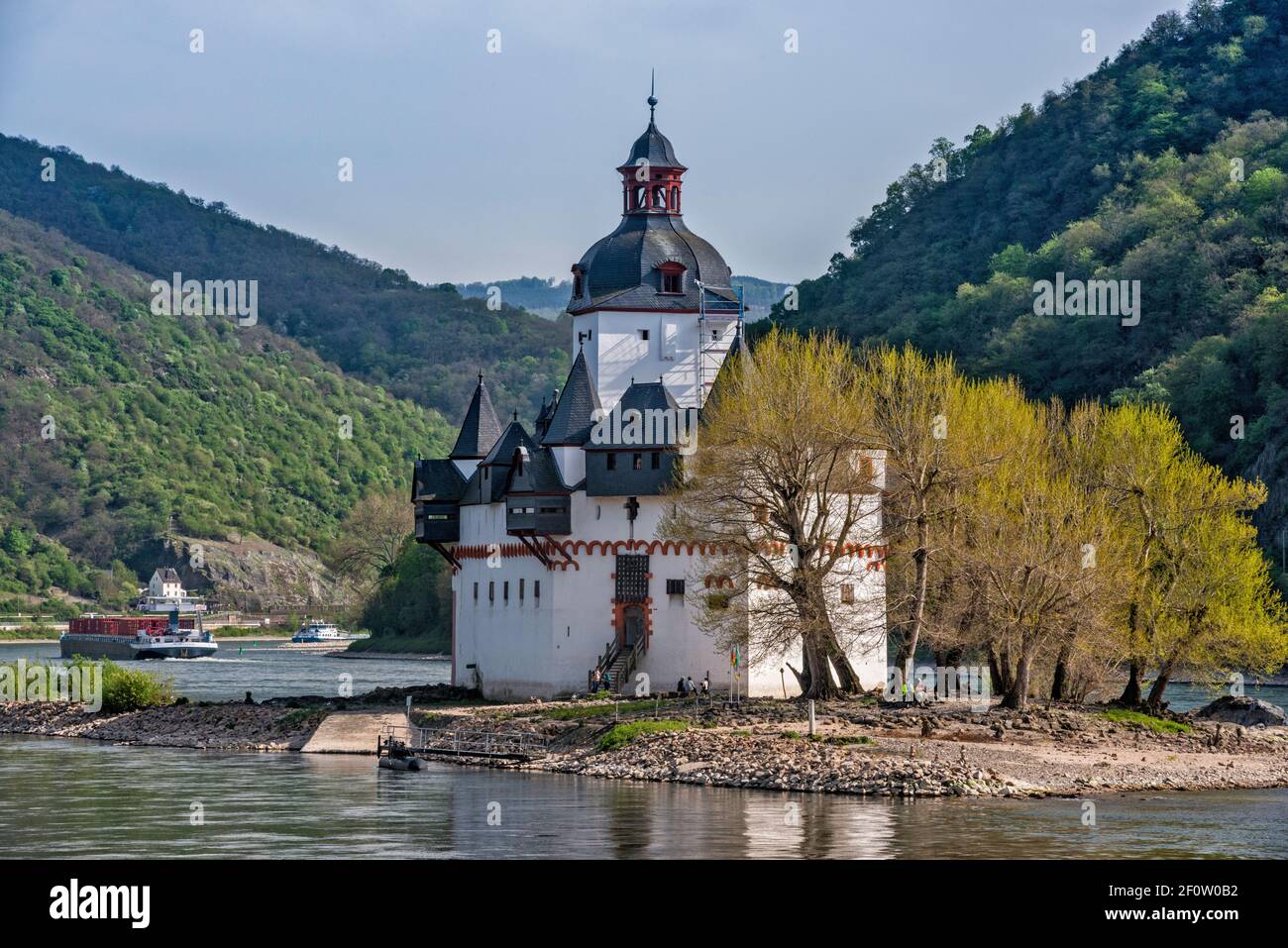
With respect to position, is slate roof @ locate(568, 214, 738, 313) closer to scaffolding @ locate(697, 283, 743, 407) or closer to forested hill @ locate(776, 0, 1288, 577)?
scaffolding @ locate(697, 283, 743, 407)

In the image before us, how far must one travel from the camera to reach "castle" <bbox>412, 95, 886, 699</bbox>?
216 feet

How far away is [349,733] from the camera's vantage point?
61.1m

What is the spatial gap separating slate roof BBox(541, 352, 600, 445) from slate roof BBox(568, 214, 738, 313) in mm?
3670

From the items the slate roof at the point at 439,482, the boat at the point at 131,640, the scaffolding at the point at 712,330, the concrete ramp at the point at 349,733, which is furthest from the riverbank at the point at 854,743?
the boat at the point at 131,640

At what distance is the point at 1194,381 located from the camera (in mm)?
106875

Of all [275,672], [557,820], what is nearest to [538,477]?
[557,820]

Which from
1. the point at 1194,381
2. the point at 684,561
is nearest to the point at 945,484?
the point at 684,561

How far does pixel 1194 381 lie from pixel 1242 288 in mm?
12784

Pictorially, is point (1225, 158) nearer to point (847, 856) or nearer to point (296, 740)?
point (296, 740)

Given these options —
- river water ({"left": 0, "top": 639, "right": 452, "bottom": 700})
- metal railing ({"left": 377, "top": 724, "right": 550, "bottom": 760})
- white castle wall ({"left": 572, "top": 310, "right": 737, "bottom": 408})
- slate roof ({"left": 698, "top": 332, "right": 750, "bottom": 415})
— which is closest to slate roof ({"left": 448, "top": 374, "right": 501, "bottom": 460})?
white castle wall ({"left": 572, "top": 310, "right": 737, "bottom": 408})

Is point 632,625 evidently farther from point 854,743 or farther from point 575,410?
point 854,743

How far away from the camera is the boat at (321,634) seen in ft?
601

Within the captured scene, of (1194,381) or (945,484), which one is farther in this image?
(1194,381)
